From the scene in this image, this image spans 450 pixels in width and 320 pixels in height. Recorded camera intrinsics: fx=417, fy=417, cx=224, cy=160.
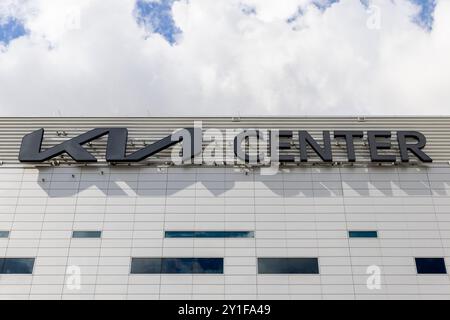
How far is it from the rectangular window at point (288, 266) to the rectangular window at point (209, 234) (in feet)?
7.43

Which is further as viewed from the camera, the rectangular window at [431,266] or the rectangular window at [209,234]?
the rectangular window at [209,234]

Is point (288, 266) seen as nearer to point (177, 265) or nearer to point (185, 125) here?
point (177, 265)

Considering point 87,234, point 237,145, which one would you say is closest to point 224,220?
point 237,145

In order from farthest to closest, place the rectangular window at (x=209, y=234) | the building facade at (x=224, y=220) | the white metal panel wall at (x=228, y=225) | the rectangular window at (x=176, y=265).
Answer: the rectangular window at (x=209, y=234)
the rectangular window at (x=176, y=265)
the building facade at (x=224, y=220)
the white metal panel wall at (x=228, y=225)

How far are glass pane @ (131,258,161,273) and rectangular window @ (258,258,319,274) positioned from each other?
768 cm

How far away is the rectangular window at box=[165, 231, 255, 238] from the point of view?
32375 millimetres

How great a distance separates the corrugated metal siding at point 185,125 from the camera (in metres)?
36.7

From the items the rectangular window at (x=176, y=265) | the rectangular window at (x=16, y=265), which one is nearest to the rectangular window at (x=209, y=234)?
the rectangular window at (x=176, y=265)

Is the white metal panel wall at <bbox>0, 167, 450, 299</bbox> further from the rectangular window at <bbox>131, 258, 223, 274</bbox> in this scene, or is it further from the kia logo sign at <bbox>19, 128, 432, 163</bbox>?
the kia logo sign at <bbox>19, 128, 432, 163</bbox>

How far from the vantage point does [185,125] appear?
37.5 meters

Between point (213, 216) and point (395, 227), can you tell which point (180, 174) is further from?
point (395, 227)

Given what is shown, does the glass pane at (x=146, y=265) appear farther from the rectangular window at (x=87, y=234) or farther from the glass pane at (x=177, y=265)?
the rectangular window at (x=87, y=234)

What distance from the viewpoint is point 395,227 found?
32562 mm
